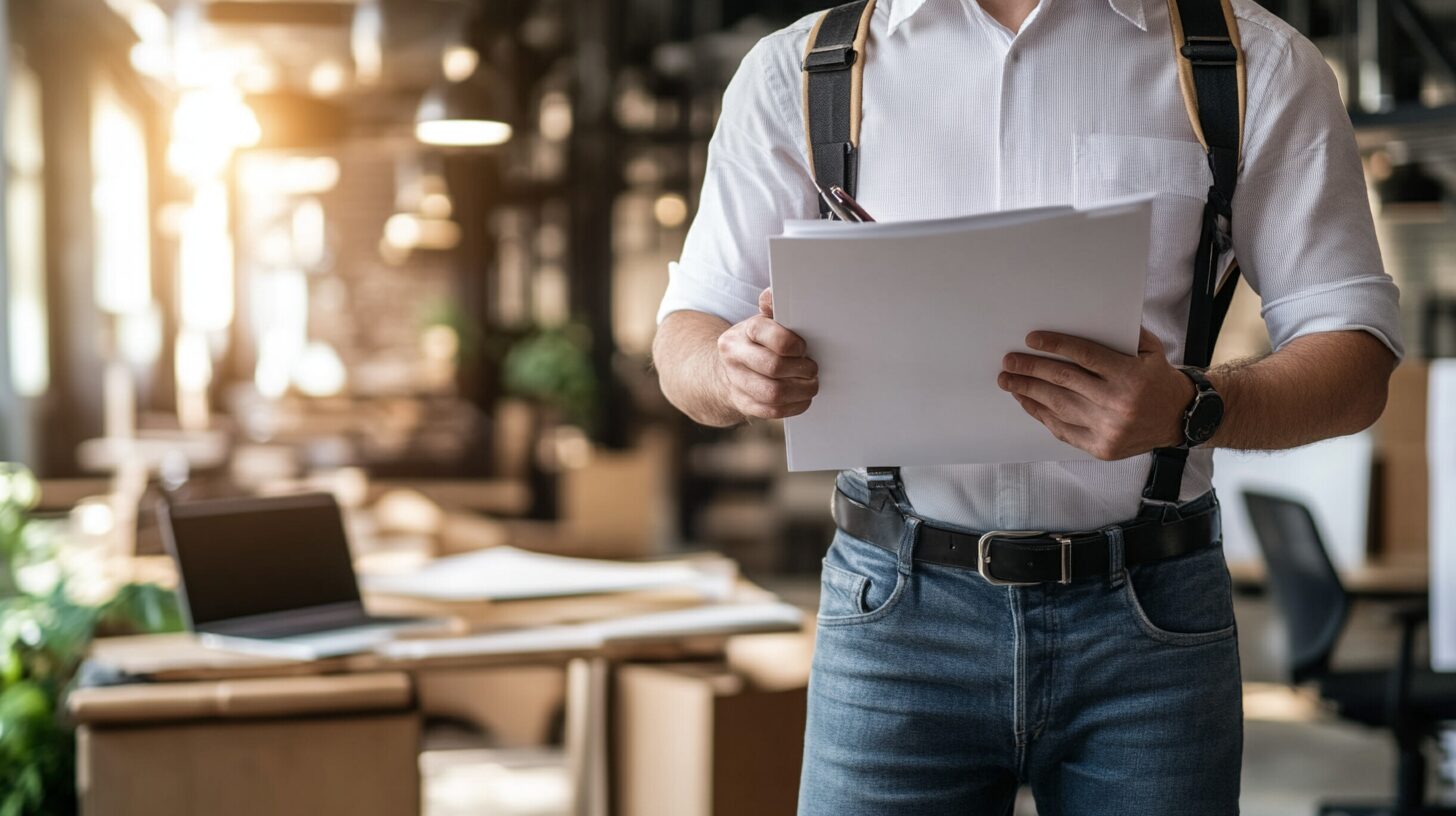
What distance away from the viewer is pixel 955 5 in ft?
4.43

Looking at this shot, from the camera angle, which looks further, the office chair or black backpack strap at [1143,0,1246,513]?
the office chair

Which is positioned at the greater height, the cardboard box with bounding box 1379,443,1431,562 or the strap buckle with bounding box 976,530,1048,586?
the strap buckle with bounding box 976,530,1048,586

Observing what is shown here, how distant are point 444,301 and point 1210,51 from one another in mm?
12173

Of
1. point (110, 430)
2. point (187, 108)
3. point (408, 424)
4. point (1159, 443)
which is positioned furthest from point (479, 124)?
point (110, 430)

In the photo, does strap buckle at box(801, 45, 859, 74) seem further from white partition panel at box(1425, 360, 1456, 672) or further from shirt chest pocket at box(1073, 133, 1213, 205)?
white partition panel at box(1425, 360, 1456, 672)

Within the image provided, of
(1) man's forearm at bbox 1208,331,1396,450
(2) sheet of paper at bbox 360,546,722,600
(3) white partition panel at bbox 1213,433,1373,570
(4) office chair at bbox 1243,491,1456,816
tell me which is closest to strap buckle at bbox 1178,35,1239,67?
(1) man's forearm at bbox 1208,331,1396,450

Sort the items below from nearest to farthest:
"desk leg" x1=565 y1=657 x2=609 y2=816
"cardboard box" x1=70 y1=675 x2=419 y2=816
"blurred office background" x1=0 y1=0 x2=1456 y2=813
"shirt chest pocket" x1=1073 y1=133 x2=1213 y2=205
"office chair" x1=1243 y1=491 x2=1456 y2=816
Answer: "shirt chest pocket" x1=1073 y1=133 x2=1213 y2=205 → "cardboard box" x1=70 y1=675 x2=419 y2=816 → "desk leg" x1=565 y1=657 x2=609 y2=816 → "office chair" x1=1243 y1=491 x2=1456 y2=816 → "blurred office background" x1=0 y1=0 x2=1456 y2=813

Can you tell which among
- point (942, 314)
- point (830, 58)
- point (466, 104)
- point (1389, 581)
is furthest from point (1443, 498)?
point (466, 104)

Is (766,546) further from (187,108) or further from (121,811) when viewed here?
(121,811)

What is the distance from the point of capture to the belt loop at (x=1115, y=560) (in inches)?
49.3

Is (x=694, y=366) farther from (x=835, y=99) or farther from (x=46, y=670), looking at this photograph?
(x=46, y=670)

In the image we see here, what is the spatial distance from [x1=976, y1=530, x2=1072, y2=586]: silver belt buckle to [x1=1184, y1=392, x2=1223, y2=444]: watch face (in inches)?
6.4

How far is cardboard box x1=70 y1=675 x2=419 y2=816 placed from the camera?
218cm

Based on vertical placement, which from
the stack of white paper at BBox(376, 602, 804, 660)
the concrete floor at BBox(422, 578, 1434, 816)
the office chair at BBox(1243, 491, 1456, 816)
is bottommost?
the concrete floor at BBox(422, 578, 1434, 816)
